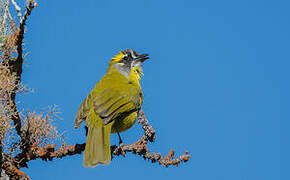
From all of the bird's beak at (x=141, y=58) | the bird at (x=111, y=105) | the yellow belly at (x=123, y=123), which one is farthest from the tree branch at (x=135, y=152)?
the bird's beak at (x=141, y=58)

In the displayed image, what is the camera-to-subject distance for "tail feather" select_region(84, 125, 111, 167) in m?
3.82

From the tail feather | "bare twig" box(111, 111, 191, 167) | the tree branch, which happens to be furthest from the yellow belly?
the tree branch

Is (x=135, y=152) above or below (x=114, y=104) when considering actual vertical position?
below

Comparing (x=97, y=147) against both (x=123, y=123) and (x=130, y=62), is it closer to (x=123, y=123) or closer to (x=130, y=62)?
(x=123, y=123)

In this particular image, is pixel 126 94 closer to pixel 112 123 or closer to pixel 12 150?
pixel 112 123

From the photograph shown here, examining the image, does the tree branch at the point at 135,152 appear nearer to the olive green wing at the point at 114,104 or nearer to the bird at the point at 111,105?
the bird at the point at 111,105

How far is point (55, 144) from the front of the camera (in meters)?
3.47

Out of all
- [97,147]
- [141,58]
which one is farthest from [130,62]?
[97,147]

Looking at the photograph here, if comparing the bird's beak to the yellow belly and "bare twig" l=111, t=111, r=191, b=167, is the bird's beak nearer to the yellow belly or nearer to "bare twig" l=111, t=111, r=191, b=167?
the yellow belly

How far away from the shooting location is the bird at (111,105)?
13.1ft

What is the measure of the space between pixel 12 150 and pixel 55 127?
498 mm

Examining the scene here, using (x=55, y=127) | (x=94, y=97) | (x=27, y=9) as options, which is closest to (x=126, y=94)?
(x=94, y=97)

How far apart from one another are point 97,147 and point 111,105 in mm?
763

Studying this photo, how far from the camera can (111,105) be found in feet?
15.0
